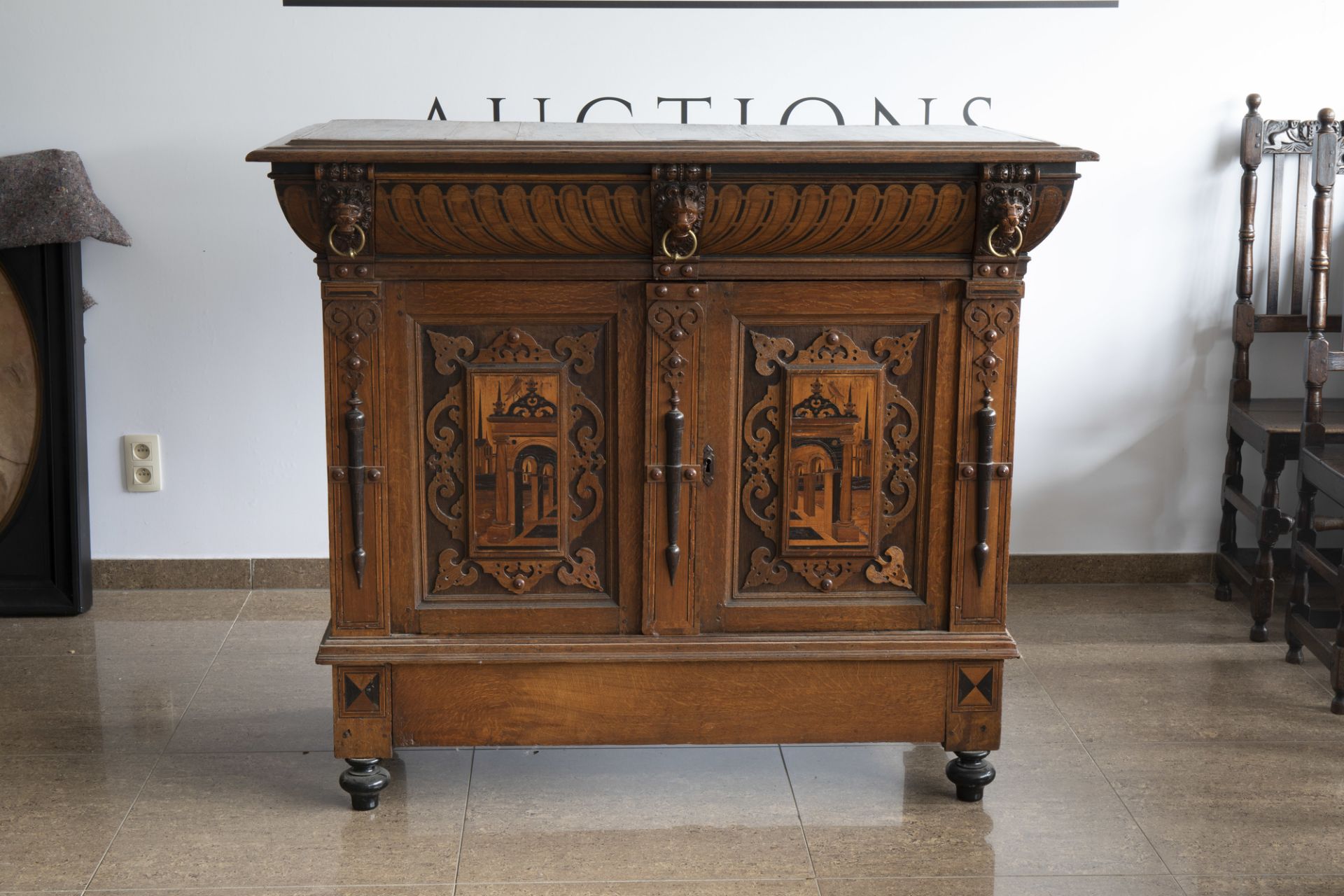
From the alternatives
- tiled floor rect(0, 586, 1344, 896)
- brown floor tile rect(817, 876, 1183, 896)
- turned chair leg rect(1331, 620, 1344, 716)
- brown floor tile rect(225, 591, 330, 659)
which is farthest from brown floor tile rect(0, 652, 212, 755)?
turned chair leg rect(1331, 620, 1344, 716)

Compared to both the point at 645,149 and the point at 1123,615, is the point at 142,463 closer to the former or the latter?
the point at 645,149

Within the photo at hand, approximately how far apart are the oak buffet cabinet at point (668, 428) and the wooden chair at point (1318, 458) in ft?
3.23

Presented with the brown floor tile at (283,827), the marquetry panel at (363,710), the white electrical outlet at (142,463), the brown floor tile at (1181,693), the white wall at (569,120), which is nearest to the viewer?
the brown floor tile at (283,827)

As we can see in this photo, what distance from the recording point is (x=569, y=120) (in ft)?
11.1

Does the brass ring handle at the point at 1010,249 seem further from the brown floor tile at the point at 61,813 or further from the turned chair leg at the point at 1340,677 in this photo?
the brown floor tile at the point at 61,813

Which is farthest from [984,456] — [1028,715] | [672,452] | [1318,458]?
[1318,458]

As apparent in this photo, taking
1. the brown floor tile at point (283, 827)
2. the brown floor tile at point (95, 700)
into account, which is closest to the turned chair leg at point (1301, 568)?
the brown floor tile at point (283, 827)

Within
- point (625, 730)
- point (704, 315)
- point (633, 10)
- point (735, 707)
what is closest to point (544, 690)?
point (625, 730)

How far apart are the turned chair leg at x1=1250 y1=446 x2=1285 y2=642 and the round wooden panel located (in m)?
2.94

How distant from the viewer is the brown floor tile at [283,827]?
2.33 m

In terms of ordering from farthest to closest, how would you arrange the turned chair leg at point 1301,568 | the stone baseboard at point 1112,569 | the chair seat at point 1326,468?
the stone baseboard at point 1112,569, the turned chair leg at point 1301,568, the chair seat at point 1326,468

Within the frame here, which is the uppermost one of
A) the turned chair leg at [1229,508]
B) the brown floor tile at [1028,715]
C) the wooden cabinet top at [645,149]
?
the wooden cabinet top at [645,149]

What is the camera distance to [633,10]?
3377 millimetres

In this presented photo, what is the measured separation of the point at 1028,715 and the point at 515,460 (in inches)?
49.4
